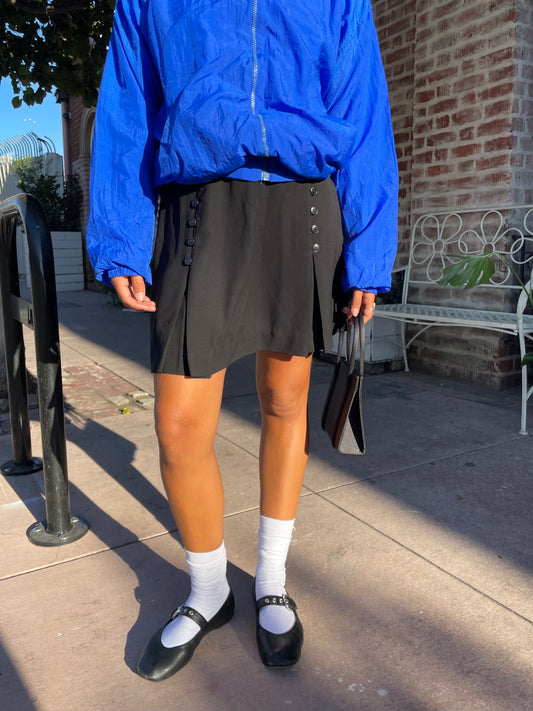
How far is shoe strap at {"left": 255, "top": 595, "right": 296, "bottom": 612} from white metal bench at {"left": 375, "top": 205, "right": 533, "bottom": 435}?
229 centimetres

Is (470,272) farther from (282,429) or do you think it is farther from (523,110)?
(282,429)

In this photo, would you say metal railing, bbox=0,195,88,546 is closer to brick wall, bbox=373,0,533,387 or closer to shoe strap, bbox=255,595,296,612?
shoe strap, bbox=255,595,296,612

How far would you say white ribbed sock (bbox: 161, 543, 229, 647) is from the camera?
1.57 meters

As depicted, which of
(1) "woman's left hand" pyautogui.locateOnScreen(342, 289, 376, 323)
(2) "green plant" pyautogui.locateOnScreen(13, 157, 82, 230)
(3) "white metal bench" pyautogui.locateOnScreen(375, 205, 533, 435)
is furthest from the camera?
(2) "green plant" pyautogui.locateOnScreen(13, 157, 82, 230)

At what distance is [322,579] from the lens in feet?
6.31

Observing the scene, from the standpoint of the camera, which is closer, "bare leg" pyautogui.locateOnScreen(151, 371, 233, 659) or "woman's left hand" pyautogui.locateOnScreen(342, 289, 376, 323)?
"bare leg" pyautogui.locateOnScreen(151, 371, 233, 659)

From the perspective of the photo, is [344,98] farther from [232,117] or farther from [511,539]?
[511,539]

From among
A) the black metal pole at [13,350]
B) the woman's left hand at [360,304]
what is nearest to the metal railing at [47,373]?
the black metal pole at [13,350]

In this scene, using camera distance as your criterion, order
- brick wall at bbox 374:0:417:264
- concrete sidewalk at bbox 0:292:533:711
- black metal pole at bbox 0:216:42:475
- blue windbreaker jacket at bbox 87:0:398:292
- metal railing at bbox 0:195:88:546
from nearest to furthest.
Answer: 1. blue windbreaker jacket at bbox 87:0:398:292
2. concrete sidewalk at bbox 0:292:533:711
3. metal railing at bbox 0:195:88:546
4. black metal pole at bbox 0:216:42:475
5. brick wall at bbox 374:0:417:264

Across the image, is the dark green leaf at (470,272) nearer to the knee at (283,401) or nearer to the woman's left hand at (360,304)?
the woman's left hand at (360,304)

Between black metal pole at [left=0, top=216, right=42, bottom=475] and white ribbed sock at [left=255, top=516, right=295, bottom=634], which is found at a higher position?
black metal pole at [left=0, top=216, right=42, bottom=475]

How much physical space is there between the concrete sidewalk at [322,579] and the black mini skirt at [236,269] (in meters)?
0.78

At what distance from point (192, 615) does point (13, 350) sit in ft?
4.90

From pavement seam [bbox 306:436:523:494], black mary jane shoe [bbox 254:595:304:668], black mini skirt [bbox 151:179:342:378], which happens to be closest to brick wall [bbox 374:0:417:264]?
pavement seam [bbox 306:436:523:494]
